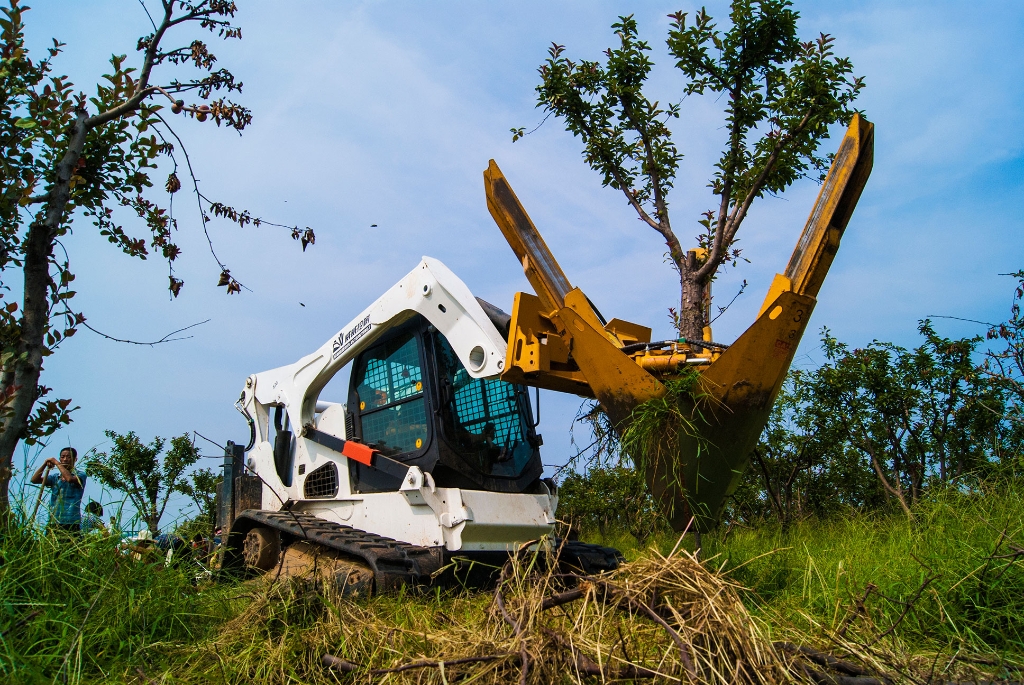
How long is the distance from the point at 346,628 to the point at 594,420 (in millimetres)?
2546

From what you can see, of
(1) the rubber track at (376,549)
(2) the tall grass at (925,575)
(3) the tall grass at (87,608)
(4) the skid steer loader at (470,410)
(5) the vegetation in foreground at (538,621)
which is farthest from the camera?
(1) the rubber track at (376,549)

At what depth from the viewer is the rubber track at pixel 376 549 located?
16.9ft

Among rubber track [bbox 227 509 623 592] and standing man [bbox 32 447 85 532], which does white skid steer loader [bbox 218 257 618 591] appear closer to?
rubber track [bbox 227 509 623 592]

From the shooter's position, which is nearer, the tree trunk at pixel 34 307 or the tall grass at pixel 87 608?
the tall grass at pixel 87 608

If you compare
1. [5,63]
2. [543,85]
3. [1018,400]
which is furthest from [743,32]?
[5,63]

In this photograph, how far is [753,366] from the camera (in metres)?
4.13

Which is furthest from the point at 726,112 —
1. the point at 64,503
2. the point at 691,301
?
the point at 64,503

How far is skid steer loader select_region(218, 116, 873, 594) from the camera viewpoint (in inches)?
169

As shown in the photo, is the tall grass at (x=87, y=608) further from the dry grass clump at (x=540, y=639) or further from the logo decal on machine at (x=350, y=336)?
the logo decal on machine at (x=350, y=336)

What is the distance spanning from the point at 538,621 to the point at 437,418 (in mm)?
3309

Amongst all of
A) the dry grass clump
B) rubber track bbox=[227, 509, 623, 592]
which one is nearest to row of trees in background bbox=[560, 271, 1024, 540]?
rubber track bbox=[227, 509, 623, 592]

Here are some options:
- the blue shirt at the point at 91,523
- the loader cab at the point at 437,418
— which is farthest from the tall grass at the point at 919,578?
the blue shirt at the point at 91,523

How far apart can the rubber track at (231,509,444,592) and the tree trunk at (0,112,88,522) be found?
1535 mm

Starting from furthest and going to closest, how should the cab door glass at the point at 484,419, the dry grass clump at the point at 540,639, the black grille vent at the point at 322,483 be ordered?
the black grille vent at the point at 322,483
the cab door glass at the point at 484,419
the dry grass clump at the point at 540,639
